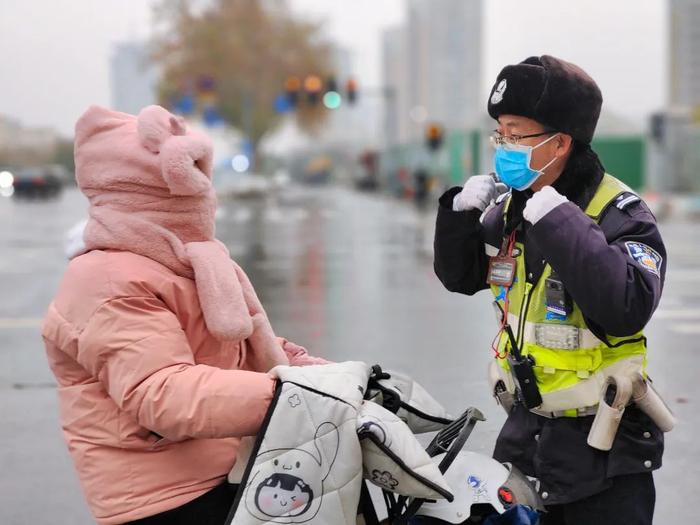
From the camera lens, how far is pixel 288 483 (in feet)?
6.24

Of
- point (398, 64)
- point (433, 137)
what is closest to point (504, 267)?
point (433, 137)

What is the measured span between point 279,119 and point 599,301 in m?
75.5

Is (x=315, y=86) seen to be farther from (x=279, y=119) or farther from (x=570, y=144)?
(x=279, y=119)

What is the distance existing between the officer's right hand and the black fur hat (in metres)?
0.22

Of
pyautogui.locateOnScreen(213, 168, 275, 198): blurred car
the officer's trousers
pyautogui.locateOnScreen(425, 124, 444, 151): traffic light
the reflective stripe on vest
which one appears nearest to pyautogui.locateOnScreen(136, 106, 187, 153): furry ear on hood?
the reflective stripe on vest

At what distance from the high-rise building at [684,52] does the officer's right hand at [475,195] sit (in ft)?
169

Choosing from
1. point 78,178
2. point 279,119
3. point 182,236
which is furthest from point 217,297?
point 279,119

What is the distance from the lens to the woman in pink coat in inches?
75.6

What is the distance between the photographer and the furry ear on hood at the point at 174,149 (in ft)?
6.74

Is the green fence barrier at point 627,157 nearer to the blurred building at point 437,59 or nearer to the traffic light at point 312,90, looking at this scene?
the traffic light at point 312,90

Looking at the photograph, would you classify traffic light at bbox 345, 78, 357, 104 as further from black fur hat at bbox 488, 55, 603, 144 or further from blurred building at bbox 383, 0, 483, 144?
blurred building at bbox 383, 0, 483, 144

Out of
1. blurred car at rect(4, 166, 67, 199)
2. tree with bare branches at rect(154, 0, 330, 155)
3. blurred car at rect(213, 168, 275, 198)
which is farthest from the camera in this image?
tree with bare branches at rect(154, 0, 330, 155)

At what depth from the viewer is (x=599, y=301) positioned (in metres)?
2.00

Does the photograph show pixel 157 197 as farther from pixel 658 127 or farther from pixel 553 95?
pixel 658 127
